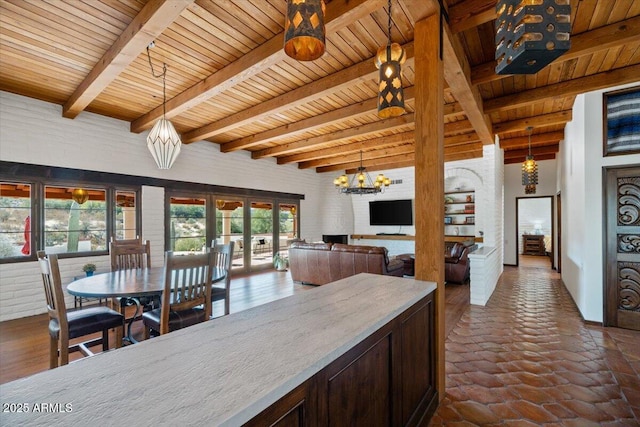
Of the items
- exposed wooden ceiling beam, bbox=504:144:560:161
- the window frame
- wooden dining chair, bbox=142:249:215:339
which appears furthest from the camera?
exposed wooden ceiling beam, bbox=504:144:560:161

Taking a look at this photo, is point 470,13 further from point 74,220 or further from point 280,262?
point 280,262

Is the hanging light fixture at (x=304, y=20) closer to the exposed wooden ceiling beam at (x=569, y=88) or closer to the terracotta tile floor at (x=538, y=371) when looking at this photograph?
the terracotta tile floor at (x=538, y=371)

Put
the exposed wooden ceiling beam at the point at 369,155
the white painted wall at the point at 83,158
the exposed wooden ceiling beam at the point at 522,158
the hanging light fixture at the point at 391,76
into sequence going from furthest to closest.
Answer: the exposed wooden ceiling beam at the point at 522,158
the exposed wooden ceiling beam at the point at 369,155
the white painted wall at the point at 83,158
the hanging light fixture at the point at 391,76

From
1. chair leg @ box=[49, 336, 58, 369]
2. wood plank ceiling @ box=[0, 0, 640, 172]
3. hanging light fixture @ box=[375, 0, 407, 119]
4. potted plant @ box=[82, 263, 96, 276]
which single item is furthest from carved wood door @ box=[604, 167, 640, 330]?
potted plant @ box=[82, 263, 96, 276]

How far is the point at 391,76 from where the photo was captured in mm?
1916

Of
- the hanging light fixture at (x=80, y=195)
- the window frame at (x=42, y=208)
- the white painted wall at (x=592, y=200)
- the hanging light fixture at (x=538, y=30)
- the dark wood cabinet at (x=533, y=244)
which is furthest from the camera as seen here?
the dark wood cabinet at (x=533, y=244)

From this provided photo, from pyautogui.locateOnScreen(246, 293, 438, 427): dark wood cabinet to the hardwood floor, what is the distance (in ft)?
6.16

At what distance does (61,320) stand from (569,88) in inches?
225

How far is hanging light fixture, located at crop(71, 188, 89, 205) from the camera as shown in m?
4.40

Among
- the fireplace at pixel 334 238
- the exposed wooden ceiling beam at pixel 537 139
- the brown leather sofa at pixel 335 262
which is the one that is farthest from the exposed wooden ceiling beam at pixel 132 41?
the exposed wooden ceiling beam at pixel 537 139

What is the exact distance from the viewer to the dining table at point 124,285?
2356 millimetres

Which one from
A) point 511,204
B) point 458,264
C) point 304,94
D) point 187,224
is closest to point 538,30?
point 304,94

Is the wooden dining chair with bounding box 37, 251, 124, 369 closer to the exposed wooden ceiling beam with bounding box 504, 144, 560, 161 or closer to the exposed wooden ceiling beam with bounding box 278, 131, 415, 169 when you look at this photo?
the exposed wooden ceiling beam with bounding box 278, 131, 415, 169

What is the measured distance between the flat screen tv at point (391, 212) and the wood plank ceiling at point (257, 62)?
3646mm
